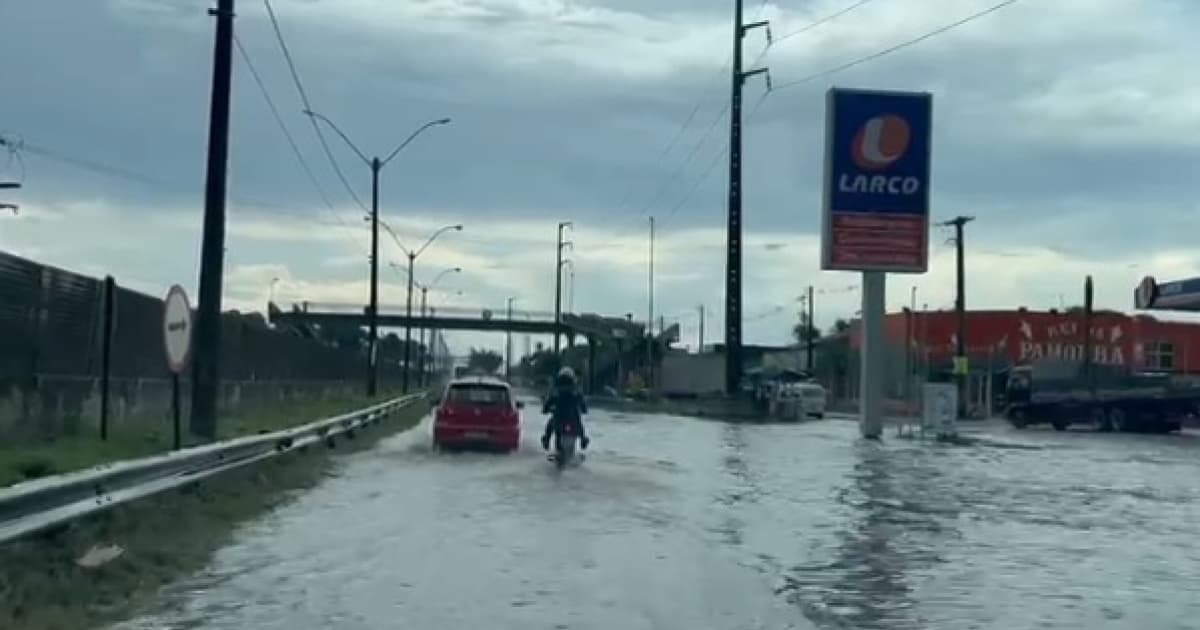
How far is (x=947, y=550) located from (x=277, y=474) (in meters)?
10.4

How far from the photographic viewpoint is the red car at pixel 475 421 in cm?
3419

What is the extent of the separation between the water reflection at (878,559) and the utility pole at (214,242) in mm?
8525

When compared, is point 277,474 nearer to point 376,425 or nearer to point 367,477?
point 367,477

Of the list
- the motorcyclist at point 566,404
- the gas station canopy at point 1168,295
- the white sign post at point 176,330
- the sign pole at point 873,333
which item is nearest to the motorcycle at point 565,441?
the motorcyclist at point 566,404

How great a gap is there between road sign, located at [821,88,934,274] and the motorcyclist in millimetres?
22540

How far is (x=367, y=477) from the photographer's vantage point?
2542 cm

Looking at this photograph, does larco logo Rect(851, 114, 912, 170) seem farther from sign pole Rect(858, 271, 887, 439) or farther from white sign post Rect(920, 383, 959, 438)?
white sign post Rect(920, 383, 959, 438)

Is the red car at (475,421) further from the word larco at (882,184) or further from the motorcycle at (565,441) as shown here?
the word larco at (882,184)

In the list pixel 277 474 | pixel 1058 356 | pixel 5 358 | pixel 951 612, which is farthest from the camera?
pixel 1058 356

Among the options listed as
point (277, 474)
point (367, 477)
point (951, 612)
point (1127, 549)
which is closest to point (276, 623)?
point (951, 612)

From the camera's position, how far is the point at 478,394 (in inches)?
1379

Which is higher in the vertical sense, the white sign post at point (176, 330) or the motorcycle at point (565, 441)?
the white sign post at point (176, 330)

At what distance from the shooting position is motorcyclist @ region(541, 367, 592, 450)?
1171 inches

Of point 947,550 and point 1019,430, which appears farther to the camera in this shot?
point 1019,430
